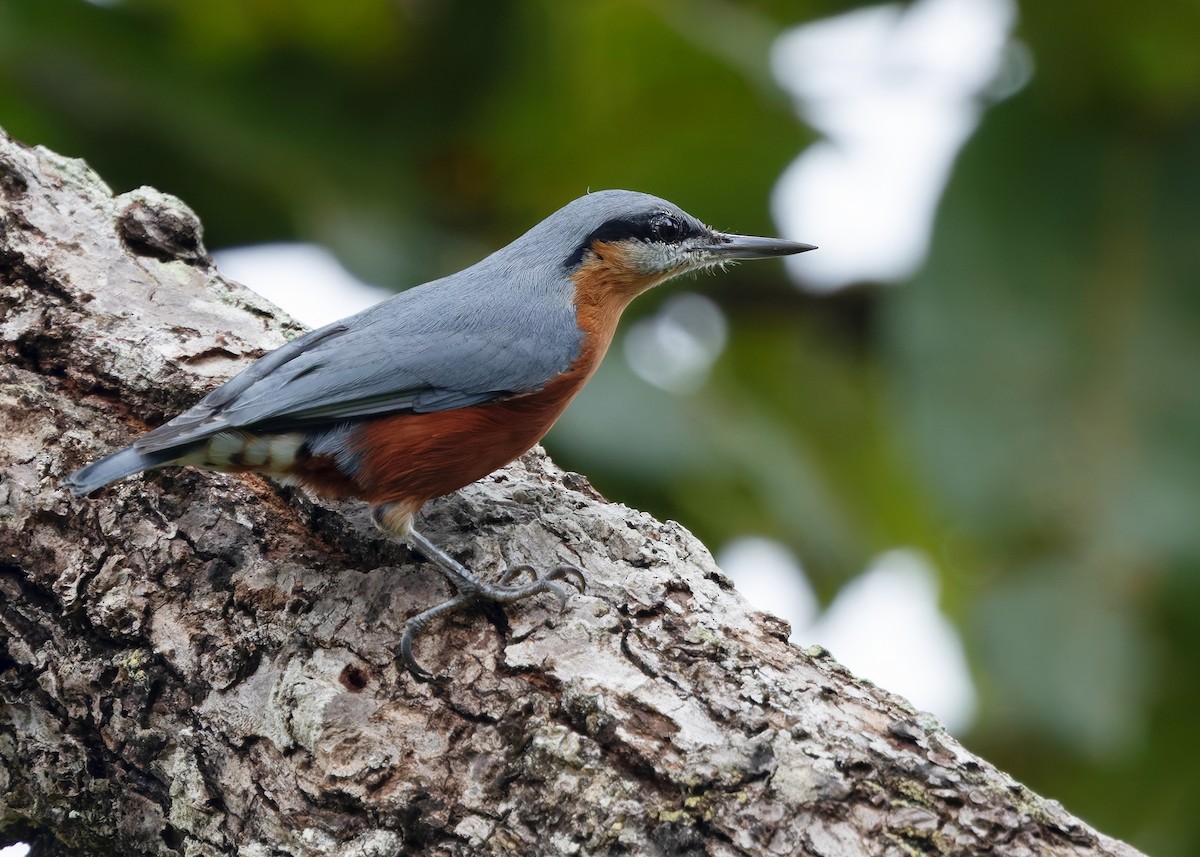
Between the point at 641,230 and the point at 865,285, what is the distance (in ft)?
7.19

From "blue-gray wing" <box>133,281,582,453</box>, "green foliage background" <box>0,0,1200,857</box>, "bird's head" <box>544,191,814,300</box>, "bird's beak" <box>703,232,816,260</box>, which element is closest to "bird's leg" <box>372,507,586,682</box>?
"blue-gray wing" <box>133,281,582,453</box>

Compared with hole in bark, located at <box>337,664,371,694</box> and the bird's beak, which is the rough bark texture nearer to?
hole in bark, located at <box>337,664,371,694</box>

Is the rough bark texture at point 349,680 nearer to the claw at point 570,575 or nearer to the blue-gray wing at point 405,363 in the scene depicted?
the claw at point 570,575

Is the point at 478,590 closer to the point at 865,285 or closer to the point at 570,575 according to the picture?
the point at 570,575

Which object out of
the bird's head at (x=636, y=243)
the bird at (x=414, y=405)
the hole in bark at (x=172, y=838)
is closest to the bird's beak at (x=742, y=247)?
the bird's head at (x=636, y=243)

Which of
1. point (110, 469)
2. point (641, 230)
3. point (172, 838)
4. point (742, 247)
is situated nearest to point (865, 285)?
point (742, 247)

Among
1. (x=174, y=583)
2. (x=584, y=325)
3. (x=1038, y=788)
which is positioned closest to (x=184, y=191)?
(x=584, y=325)

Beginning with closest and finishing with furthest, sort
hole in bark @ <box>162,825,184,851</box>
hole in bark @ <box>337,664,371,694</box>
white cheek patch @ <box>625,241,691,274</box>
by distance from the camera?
hole in bark @ <box>162,825,184,851</box>, hole in bark @ <box>337,664,371,694</box>, white cheek patch @ <box>625,241,691,274</box>

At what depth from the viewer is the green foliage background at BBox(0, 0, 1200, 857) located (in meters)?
5.34

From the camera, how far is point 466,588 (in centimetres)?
323

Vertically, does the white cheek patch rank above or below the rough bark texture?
above

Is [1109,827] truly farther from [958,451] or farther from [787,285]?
[787,285]

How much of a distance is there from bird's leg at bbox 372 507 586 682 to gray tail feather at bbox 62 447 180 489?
0.73m

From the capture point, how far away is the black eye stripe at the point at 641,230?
→ 445 centimetres
